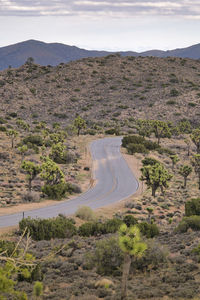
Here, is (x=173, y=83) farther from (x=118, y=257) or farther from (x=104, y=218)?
(x=118, y=257)

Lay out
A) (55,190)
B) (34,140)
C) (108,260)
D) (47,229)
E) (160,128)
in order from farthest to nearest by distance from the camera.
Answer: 1. (160,128)
2. (34,140)
3. (55,190)
4. (47,229)
5. (108,260)

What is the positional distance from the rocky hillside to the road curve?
31356mm

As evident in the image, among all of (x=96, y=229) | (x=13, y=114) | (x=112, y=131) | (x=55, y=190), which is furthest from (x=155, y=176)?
(x=13, y=114)

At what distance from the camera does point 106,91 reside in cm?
11062

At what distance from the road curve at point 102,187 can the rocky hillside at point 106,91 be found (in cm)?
3136

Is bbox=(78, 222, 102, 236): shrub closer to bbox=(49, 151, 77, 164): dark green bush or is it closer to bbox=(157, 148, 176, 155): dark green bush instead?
bbox=(49, 151, 77, 164): dark green bush

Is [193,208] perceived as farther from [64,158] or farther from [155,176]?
[64,158]

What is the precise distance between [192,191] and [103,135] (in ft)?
125

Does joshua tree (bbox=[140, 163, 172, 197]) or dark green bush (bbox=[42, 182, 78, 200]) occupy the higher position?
joshua tree (bbox=[140, 163, 172, 197])

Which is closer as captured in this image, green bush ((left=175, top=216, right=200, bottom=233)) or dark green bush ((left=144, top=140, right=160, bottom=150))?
green bush ((left=175, top=216, right=200, bottom=233))

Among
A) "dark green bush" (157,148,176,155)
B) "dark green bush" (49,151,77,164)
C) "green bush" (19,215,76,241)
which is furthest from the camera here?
"dark green bush" (157,148,176,155)

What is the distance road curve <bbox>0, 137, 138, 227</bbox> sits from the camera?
30.0m

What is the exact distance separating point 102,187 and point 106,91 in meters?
72.5

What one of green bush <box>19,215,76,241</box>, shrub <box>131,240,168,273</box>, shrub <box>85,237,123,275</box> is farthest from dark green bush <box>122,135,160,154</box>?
shrub <box>85,237,123,275</box>
